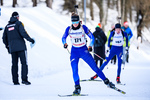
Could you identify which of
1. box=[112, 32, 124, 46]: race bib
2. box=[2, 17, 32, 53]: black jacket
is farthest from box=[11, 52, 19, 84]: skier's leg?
box=[112, 32, 124, 46]: race bib

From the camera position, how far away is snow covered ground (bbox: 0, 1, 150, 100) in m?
6.57

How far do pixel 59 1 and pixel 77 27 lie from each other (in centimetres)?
3849

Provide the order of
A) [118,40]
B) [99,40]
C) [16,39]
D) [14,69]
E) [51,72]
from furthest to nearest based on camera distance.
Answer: [99,40], [51,72], [118,40], [14,69], [16,39]

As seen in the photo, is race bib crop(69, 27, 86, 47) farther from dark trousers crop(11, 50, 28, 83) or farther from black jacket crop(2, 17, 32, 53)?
dark trousers crop(11, 50, 28, 83)

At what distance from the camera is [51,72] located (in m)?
11.8

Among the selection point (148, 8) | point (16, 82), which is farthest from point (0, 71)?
point (148, 8)

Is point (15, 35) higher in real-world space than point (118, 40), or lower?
higher

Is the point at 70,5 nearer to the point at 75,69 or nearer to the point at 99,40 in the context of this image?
the point at 99,40

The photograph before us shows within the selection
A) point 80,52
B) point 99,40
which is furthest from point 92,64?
point 99,40

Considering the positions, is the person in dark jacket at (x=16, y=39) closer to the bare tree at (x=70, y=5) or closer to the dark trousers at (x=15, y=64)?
the dark trousers at (x=15, y=64)

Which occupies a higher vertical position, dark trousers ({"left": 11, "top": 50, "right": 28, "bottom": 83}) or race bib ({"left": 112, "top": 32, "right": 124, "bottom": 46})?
race bib ({"left": 112, "top": 32, "right": 124, "bottom": 46})

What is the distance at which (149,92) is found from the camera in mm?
6953

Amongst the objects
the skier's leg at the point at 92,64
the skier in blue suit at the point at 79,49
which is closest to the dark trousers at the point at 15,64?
the skier in blue suit at the point at 79,49

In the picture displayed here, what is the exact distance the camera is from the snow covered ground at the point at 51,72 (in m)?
6.57
